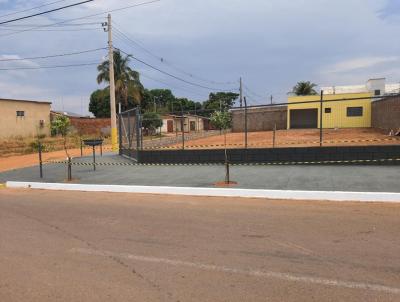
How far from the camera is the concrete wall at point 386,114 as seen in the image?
3098 cm

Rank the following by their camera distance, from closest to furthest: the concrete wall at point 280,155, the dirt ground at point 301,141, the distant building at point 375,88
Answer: the concrete wall at point 280,155 < the dirt ground at point 301,141 < the distant building at point 375,88

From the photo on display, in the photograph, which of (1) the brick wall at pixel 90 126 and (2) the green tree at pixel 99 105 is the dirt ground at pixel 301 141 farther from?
(2) the green tree at pixel 99 105

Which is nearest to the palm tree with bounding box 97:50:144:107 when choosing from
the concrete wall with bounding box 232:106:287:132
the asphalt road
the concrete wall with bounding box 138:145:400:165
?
the concrete wall with bounding box 232:106:287:132

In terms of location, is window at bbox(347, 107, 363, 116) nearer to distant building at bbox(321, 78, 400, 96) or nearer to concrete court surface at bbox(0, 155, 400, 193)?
distant building at bbox(321, 78, 400, 96)

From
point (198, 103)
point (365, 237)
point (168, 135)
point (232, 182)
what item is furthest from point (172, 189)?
point (198, 103)

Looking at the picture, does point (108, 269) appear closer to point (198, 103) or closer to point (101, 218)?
point (101, 218)

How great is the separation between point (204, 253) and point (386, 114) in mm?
Answer: 33013

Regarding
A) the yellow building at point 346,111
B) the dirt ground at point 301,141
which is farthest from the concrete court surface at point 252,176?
the yellow building at point 346,111

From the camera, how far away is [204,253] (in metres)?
5.81

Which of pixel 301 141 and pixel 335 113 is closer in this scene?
pixel 301 141

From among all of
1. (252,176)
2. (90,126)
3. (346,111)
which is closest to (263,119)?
(346,111)

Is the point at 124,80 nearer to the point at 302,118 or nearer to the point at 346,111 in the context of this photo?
the point at 302,118

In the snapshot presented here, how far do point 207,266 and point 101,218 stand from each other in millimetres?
3873

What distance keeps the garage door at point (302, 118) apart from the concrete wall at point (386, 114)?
34.6ft
